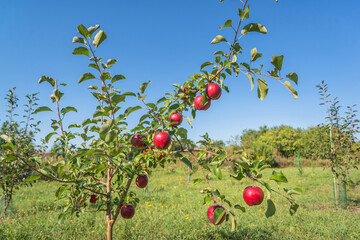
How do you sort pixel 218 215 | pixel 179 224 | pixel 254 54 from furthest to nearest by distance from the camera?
1. pixel 179 224
2. pixel 254 54
3. pixel 218 215

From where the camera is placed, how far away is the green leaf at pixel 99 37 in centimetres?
112

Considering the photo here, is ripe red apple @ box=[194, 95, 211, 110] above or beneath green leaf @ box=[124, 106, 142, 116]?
above

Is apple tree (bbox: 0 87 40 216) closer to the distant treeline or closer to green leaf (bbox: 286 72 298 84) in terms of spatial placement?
green leaf (bbox: 286 72 298 84)

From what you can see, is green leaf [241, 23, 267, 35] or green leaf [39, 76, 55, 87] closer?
green leaf [241, 23, 267, 35]

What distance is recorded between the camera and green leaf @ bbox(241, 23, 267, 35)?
3.64 ft

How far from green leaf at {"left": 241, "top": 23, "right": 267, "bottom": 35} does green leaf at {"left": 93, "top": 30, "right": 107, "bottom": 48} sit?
65 cm

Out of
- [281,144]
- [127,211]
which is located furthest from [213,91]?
[281,144]

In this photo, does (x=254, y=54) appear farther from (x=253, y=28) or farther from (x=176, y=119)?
(x=176, y=119)

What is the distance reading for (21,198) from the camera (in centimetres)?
584

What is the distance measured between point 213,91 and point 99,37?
624mm

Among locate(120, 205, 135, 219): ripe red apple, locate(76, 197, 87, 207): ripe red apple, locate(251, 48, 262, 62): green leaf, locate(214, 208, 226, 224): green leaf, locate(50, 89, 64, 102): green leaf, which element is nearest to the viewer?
locate(214, 208, 226, 224): green leaf

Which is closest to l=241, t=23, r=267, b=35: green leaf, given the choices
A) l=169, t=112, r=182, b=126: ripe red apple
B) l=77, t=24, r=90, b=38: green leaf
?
l=169, t=112, r=182, b=126: ripe red apple

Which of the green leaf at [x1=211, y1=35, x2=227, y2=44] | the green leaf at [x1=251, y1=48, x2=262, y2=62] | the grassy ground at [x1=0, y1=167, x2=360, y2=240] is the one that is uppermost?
the green leaf at [x1=211, y1=35, x2=227, y2=44]

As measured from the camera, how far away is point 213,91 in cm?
130
